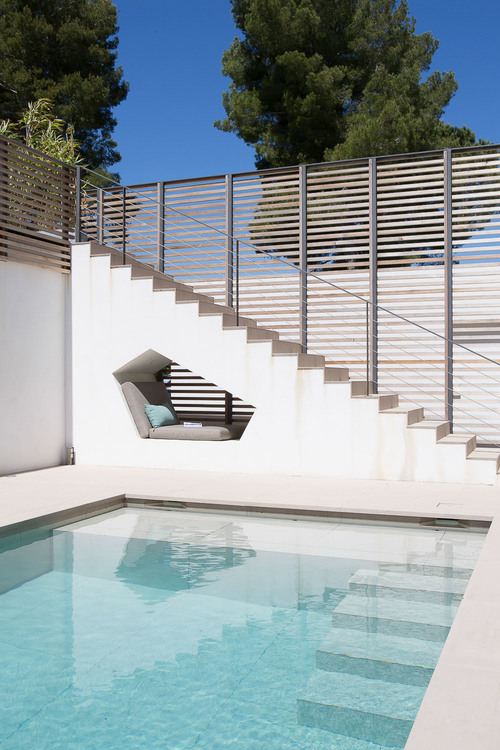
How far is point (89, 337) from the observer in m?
9.23

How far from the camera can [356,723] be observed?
2.70 metres

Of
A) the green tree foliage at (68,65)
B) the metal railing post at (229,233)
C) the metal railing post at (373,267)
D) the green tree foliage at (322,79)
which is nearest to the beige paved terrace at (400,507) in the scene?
the metal railing post at (373,267)

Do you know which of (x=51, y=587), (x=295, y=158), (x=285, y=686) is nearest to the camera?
(x=285, y=686)

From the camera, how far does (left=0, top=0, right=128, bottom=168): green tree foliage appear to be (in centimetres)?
1702

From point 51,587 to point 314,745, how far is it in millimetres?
2353

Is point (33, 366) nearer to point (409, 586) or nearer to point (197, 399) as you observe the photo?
point (197, 399)

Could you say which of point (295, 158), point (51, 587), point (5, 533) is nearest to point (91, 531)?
point (5, 533)

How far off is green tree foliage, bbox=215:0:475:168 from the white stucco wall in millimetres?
7617

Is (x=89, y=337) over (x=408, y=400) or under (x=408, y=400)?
A: over

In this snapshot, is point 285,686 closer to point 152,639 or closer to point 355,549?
point 152,639

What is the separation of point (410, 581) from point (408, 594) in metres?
0.24

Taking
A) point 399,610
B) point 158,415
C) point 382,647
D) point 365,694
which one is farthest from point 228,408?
point 365,694

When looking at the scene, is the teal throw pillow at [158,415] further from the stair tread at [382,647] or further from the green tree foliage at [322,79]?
the green tree foliage at [322,79]

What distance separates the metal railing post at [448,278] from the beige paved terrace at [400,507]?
2.10 metres
